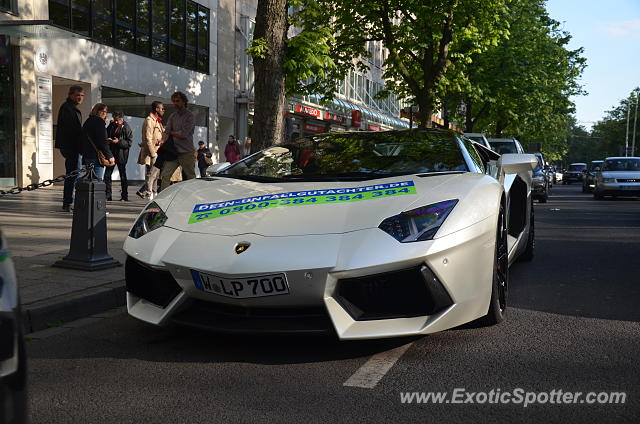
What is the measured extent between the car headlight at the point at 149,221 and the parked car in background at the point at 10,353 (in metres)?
2.28

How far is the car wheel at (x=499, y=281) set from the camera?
4246 millimetres

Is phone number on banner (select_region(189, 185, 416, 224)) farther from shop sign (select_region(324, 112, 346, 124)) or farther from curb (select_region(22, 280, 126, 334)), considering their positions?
shop sign (select_region(324, 112, 346, 124))

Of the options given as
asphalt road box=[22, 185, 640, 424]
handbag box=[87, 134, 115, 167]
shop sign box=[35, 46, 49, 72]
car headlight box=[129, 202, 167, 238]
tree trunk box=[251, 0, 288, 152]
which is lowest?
asphalt road box=[22, 185, 640, 424]

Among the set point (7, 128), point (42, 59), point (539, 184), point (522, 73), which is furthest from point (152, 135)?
point (522, 73)

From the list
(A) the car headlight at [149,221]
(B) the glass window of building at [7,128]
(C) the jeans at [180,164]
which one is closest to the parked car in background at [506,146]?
(C) the jeans at [180,164]

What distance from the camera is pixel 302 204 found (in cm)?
396

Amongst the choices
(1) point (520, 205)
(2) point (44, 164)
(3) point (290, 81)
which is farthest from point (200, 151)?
(1) point (520, 205)

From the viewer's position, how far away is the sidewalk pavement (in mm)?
4531

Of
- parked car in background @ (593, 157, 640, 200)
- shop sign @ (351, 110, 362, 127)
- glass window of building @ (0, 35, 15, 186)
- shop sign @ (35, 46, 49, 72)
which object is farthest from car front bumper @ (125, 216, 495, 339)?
shop sign @ (351, 110, 362, 127)

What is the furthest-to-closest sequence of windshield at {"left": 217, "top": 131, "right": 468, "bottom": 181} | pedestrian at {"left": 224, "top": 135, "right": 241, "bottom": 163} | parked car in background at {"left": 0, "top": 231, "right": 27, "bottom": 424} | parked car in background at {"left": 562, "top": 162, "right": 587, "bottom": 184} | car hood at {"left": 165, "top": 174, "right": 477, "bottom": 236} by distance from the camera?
1. parked car in background at {"left": 562, "top": 162, "right": 587, "bottom": 184}
2. pedestrian at {"left": 224, "top": 135, "right": 241, "bottom": 163}
3. windshield at {"left": 217, "top": 131, "right": 468, "bottom": 181}
4. car hood at {"left": 165, "top": 174, "right": 477, "bottom": 236}
5. parked car in background at {"left": 0, "top": 231, "right": 27, "bottom": 424}

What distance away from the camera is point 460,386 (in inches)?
127

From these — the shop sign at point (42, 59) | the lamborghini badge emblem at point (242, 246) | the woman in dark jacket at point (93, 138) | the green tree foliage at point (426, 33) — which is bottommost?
the lamborghini badge emblem at point (242, 246)

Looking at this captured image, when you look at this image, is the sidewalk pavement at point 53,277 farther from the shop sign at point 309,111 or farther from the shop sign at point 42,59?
the shop sign at point 309,111

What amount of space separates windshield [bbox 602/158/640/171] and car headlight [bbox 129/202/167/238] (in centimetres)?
2214
